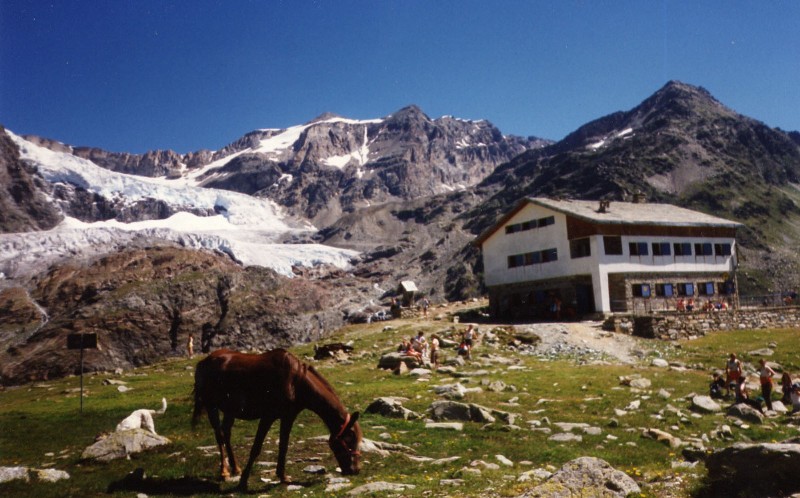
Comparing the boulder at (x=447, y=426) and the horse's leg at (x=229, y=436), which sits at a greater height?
the horse's leg at (x=229, y=436)

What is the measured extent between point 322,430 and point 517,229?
4406 cm

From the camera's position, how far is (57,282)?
114938 millimetres

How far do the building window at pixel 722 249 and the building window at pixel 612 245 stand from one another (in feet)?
46.4

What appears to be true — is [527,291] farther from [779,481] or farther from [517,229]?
[779,481]

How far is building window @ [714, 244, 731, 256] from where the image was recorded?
57.3 meters

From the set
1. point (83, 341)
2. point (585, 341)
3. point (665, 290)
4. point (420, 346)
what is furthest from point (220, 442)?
point (665, 290)

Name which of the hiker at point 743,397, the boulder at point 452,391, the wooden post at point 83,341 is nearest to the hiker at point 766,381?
the hiker at point 743,397

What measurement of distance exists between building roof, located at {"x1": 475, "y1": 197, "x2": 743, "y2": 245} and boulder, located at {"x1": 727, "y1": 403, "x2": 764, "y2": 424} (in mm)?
30275

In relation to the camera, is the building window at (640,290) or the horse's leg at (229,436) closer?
the horse's leg at (229,436)

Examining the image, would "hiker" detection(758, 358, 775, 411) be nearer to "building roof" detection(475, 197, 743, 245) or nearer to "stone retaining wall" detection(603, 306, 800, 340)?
"stone retaining wall" detection(603, 306, 800, 340)

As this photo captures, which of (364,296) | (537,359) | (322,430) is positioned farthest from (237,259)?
(322,430)

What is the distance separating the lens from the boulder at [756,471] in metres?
9.53

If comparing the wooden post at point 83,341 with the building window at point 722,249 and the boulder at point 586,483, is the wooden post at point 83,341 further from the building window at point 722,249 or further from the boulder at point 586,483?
the building window at point 722,249

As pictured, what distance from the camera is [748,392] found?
957 inches
